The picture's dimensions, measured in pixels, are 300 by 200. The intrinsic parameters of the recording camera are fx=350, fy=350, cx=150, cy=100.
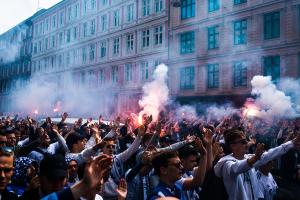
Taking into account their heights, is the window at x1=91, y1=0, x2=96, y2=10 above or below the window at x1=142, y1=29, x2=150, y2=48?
above

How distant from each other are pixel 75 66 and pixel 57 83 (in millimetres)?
4933

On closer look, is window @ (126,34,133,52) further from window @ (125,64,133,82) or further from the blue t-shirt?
the blue t-shirt

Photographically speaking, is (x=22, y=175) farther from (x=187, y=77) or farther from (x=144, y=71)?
(x=144, y=71)

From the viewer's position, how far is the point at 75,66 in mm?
41688

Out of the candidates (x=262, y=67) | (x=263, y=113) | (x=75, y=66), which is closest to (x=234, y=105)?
(x=262, y=67)

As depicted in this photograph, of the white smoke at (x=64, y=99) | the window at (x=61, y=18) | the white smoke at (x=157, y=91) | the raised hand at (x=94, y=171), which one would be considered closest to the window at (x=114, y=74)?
the white smoke at (x=64, y=99)

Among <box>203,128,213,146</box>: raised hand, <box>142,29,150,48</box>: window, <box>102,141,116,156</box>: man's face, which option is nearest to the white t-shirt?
<box>203,128,213,146</box>: raised hand

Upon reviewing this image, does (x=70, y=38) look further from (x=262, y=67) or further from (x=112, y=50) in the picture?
(x=262, y=67)

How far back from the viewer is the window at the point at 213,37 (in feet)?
82.3

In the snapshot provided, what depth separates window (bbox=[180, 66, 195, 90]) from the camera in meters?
26.8

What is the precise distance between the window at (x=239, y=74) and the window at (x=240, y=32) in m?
1.53

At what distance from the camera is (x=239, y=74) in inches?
913

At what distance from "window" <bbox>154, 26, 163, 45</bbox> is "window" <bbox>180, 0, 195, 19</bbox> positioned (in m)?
2.73

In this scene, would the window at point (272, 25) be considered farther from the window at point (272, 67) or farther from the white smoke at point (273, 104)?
the white smoke at point (273, 104)
